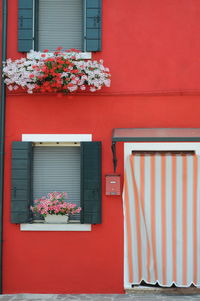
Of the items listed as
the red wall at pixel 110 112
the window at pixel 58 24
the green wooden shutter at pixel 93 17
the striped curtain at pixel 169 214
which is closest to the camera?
the striped curtain at pixel 169 214

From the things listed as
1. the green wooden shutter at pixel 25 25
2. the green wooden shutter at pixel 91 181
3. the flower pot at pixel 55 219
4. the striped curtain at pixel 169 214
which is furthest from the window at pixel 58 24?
the flower pot at pixel 55 219

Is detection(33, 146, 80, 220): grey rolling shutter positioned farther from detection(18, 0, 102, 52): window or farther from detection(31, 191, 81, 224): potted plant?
detection(18, 0, 102, 52): window

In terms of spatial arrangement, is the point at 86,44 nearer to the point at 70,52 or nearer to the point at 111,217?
the point at 70,52

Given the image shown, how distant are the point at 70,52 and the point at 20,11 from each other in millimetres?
1260

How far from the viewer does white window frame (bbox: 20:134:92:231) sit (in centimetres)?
824

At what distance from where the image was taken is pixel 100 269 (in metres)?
8.28

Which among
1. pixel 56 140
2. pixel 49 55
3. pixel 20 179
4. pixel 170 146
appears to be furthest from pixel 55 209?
pixel 49 55

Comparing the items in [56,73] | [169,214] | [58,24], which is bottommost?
[169,214]

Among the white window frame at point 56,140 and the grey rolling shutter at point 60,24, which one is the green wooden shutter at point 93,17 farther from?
the white window frame at point 56,140

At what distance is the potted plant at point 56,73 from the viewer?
795 centimetres

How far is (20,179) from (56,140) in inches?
37.3

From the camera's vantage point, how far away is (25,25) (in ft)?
27.7

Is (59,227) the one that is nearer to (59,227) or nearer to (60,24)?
(59,227)

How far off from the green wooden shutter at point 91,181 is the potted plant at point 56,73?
106 centimetres
